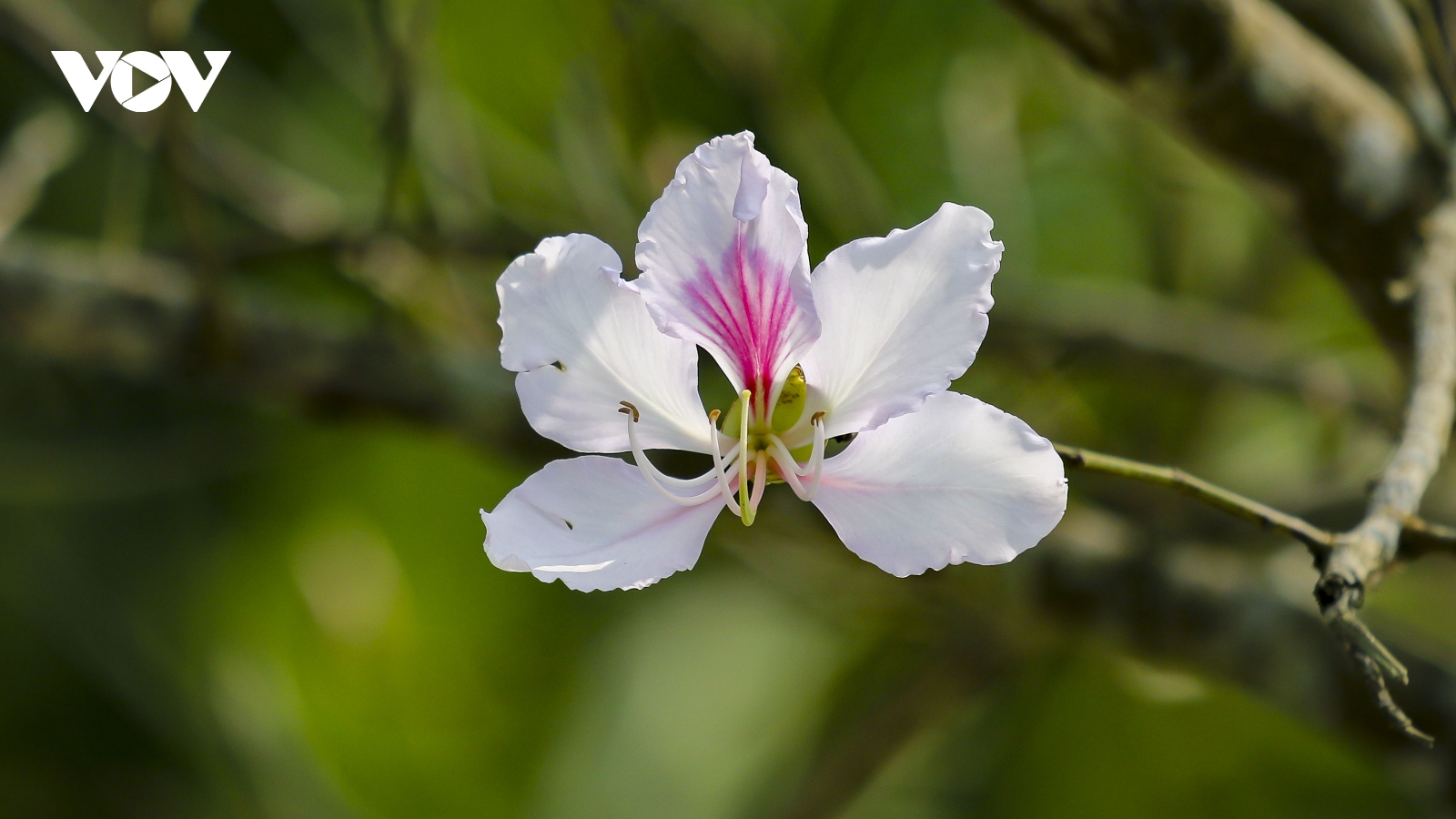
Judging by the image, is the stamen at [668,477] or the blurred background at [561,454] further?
the blurred background at [561,454]

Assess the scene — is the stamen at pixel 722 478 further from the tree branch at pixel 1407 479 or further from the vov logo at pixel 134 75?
the vov logo at pixel 134 75

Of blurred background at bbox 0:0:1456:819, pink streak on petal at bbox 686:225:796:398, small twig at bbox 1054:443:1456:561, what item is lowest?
blurred background at bbox 0:0:1456:819

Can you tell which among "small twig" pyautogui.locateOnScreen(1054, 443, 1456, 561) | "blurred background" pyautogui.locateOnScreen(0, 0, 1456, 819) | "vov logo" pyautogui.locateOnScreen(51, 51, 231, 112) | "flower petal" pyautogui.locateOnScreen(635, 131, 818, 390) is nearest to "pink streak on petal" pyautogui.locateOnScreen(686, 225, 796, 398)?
"flower petal" pyautogui.locateOnScreen(635, 131, 818, 390)

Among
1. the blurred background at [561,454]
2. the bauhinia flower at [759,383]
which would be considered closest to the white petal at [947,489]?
the bauhinia flower at [759,383]

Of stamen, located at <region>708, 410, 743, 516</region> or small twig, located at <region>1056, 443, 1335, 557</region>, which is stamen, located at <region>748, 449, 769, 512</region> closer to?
stamen, located at <region>708, 410, 743, 516</region>

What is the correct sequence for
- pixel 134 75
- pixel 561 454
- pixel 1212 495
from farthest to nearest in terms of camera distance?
pixel 134 75 < pixel 561 454 < pixel 1212 495

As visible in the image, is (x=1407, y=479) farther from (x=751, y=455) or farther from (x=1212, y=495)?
(x=751, y=455)

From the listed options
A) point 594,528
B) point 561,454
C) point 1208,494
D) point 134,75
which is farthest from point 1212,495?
point 134,75
